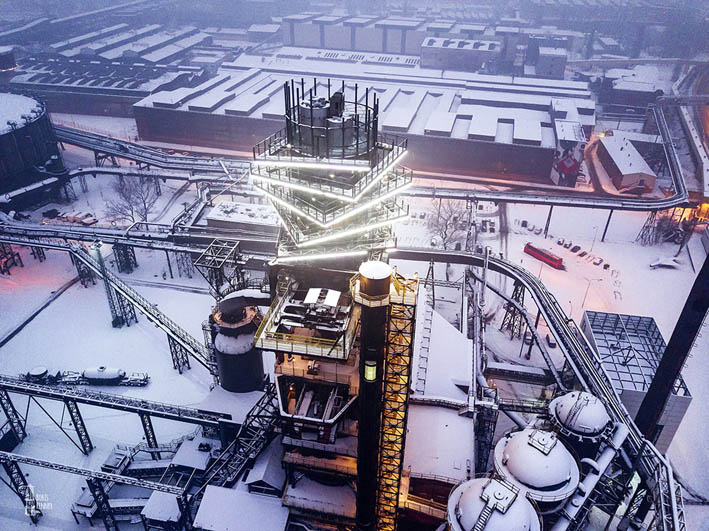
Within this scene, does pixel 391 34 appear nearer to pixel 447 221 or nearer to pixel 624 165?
pixel 624 165

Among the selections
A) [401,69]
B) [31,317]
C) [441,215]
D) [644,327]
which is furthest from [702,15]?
[31,317]

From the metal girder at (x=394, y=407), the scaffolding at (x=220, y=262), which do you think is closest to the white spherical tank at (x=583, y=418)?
the metal girder at (x=394, y=407)

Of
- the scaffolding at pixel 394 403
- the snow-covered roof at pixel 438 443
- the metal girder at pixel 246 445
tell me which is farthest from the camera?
the metal girder at pixel 246 445

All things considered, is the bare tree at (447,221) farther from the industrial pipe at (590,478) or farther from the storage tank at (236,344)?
the industrial pipe at (590,478)

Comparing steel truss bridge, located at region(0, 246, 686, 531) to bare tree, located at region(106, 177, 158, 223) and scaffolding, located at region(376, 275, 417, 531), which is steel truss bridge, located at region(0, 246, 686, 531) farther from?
bare tree, located at region(106, 177, 158, 223)

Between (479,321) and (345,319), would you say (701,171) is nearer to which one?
(479,321)

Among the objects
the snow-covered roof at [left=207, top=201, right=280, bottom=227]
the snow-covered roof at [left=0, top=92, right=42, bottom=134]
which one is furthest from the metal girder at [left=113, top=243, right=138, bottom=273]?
the snow-covered roof at [left=0, top=92, right=42, bottom=134]
